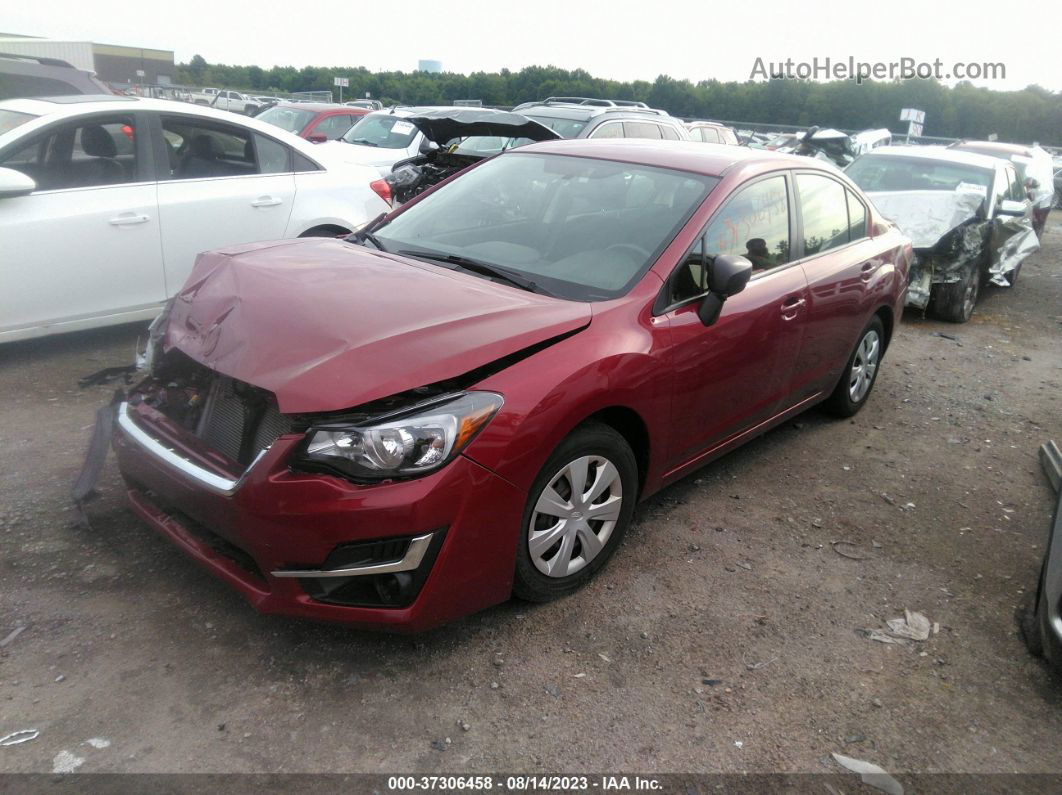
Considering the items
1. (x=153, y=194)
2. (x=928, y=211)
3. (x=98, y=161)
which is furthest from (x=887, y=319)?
(x=98, y=161)

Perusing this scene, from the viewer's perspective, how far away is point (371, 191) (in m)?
6.65

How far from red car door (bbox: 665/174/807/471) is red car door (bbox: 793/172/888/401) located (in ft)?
0.52

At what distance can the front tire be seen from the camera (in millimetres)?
3016

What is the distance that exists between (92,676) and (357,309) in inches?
57.1

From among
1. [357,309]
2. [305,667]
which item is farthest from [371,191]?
[305,667]

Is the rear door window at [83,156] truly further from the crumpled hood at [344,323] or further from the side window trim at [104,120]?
the crumpled hood at [344,323]

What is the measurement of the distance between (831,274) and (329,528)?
316 centimetres

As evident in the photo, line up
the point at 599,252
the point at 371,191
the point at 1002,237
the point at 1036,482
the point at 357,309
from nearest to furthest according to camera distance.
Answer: the point at 357,309
the point at 599,252
the point at 1036,482
the point at 371,191
the point at 1002,237

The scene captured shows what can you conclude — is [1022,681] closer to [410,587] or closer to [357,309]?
[410,587]

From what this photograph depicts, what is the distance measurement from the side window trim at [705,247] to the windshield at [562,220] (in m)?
0.10

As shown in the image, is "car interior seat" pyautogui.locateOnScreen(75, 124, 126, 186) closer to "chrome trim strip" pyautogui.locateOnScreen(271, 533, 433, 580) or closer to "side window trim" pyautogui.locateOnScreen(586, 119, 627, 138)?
"chrome trim strip" pyautogui.locateOnScreen(271, 533, 433, 580)

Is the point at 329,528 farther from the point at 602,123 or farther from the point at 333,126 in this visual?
the point at 333,126

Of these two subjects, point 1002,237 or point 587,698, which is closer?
point 587,698

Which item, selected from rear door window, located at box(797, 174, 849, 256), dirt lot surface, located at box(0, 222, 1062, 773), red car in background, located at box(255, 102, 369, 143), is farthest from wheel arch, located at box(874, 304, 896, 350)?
red car in background, located at box(255, 102, 369, 143)
